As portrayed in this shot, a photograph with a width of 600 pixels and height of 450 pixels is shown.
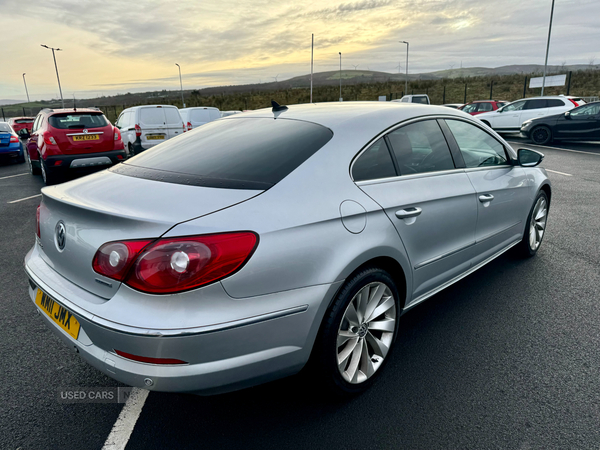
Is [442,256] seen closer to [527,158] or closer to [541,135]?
[527,158]

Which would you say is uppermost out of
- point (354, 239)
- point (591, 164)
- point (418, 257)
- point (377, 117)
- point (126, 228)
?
point (377, 117)

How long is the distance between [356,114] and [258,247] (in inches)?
52.5

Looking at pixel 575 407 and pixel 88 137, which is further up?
pixel 88 137

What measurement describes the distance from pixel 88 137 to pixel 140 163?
802 centimetres

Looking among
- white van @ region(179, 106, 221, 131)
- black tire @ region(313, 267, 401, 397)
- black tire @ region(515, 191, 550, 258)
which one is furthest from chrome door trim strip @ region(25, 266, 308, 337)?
white van @ region(179, 106, 221, 131)

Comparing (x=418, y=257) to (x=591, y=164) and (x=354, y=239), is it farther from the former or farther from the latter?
(x=591, y=164)

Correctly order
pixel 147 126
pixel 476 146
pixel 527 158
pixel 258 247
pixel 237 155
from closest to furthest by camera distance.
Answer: pixel 258 247 < pixel 237 155 < pixel 476 146 < pixel 527 158 < pixel 147 126

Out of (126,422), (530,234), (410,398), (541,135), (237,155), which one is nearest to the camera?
(126,422)

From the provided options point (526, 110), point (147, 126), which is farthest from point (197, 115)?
point (526, 110)

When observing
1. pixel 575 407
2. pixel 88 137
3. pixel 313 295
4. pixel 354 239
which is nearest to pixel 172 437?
pixel 313 295

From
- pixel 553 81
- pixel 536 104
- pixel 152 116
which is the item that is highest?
pixel 553 81

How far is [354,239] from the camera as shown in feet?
7.18

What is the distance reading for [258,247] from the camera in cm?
184

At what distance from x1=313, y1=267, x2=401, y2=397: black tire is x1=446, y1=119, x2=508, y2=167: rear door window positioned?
1483mm
